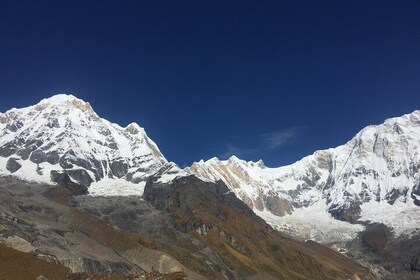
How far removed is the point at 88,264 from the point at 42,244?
16.8 meters

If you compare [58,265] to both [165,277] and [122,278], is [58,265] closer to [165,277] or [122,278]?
[122,278]

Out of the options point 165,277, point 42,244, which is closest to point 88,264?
point 42,244

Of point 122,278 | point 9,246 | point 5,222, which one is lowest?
point 122,278

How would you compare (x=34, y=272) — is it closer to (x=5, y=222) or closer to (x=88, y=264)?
(x=88, y=264)

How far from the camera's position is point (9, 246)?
165500mm

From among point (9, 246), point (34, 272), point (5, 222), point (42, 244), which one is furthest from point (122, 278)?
point (5, 222)

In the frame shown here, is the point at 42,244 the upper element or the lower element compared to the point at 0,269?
upper

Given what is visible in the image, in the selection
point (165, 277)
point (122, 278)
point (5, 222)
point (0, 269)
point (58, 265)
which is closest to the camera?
point (165, 277)

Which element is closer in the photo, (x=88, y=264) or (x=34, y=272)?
(x=34, y=272)

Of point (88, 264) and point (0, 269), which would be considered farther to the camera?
point (88, 264)

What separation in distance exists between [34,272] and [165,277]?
68041 mm

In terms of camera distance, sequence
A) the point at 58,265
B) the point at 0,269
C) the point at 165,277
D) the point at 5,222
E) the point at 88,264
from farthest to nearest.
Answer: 1. the point at 5,222
2. the point at 88,264
3. the point at 58,265
4. the point at 0,269
5. the point at 165,277

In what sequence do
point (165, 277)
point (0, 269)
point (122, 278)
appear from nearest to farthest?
point (165, 277) < point (122, 278) < point (0, 269)

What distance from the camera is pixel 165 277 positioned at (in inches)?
3666
